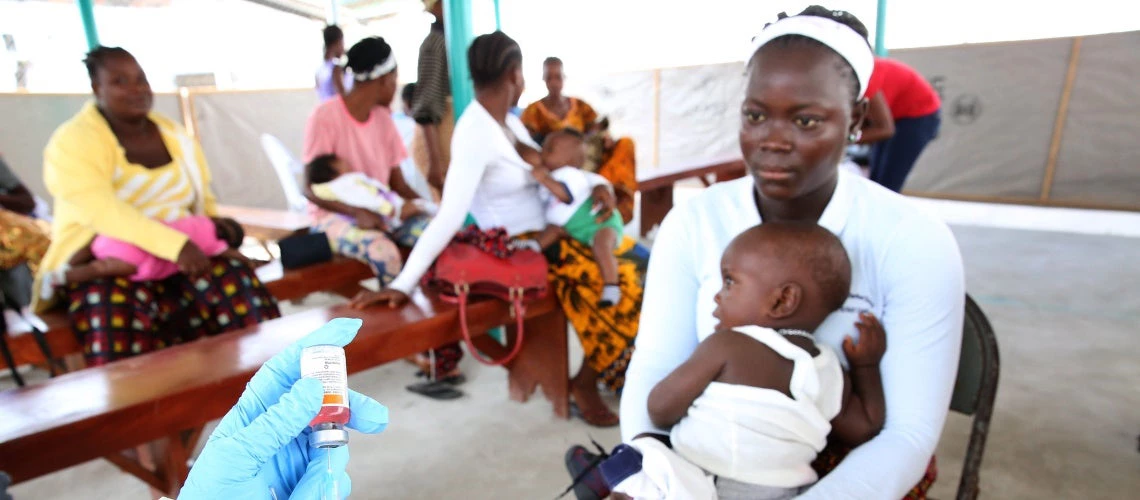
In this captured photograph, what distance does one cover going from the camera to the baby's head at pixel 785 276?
1.18 meters

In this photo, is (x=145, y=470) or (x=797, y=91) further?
(x=145, y=470)

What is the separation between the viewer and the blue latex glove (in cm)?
72

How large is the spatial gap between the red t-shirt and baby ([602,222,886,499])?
2.89 metres

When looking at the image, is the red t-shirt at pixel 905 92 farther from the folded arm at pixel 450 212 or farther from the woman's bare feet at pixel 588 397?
the folded arm at pixel 450 212

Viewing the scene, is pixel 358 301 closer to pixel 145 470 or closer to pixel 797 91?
pixel 145 470

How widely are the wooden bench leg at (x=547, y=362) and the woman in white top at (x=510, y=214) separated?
80 millimetres

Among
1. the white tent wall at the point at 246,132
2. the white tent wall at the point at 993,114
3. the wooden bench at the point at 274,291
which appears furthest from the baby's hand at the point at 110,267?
the white tent wall at the point at 993,114

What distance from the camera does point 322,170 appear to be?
117 inches

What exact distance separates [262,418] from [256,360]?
1179 mm

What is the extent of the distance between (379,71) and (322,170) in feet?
1.79

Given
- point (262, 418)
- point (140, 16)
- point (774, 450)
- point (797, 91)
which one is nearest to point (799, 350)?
point (774, 450)

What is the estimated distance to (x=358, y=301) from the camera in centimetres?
228

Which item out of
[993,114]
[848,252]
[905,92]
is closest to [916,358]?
[848,252]

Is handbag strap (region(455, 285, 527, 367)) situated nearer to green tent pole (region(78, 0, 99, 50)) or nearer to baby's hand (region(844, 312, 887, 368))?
baby's hand (region(844, 312, 887, 368))
